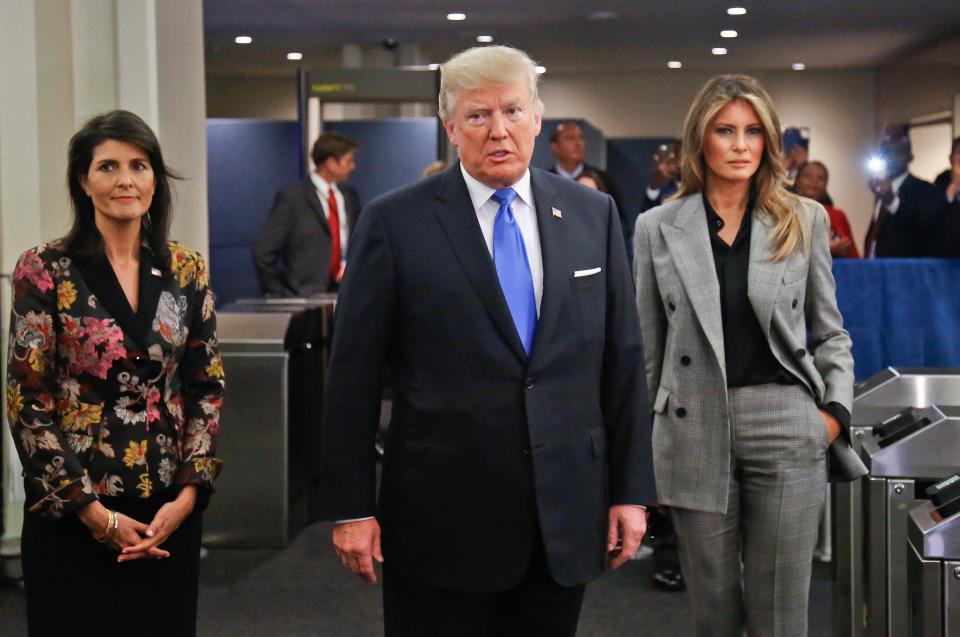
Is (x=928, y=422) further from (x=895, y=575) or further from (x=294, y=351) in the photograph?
(x=294, y=351)

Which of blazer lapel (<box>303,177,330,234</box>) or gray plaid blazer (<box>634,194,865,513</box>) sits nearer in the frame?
gray plaid blazer (<box>634,194,865,513</box>)

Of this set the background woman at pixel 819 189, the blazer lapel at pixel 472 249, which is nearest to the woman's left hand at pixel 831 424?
the blazer lapel at pixel 472 249

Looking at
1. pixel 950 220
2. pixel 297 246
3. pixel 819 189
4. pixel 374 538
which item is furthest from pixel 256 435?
pixel 819 189

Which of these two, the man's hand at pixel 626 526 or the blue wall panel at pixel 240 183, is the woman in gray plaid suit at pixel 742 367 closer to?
the man's hand at pixel 626 526

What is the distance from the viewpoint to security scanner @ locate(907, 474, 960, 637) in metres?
2.57

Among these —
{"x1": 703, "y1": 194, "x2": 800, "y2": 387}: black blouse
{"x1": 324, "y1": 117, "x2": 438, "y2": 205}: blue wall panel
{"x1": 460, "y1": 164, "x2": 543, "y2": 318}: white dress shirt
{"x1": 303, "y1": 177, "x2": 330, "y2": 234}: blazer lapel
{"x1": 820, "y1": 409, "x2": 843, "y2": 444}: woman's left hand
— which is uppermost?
{"x1": 324, "y1": 117, "x2": 438, "y2": 205}: blue wall panel

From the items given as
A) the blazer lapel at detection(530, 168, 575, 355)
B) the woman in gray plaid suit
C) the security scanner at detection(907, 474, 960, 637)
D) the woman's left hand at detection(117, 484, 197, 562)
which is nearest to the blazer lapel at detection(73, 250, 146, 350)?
the woman's left hand at detection(117, 484, 197, 562)

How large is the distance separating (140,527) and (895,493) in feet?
5.91

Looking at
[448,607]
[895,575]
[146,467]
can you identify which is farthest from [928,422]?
[146,467]

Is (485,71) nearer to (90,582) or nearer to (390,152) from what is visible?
(90,582)

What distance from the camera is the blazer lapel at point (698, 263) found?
2.80 metres

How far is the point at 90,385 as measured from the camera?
8.48ft

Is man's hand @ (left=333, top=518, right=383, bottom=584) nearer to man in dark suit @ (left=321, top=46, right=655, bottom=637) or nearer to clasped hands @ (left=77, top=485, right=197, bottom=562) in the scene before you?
man in dark suit @ (left=321, top=46, right=655, bottom=637)

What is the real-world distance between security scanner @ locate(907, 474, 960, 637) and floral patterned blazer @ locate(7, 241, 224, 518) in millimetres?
1463
